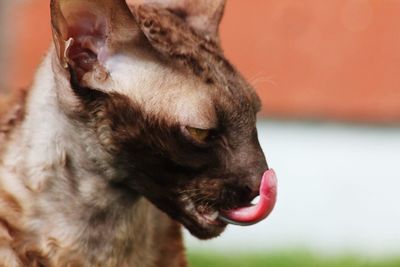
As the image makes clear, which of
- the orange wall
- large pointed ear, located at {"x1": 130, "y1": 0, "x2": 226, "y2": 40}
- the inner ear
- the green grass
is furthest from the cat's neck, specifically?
the orange wall

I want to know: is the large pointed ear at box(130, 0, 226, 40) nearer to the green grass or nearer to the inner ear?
the inner ear


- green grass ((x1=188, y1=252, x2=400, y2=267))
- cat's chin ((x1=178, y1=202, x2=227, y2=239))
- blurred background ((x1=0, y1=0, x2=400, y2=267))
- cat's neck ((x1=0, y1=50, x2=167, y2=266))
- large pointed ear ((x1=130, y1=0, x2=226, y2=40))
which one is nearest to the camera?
cat's chin ((x1=178, y1=202, x2=227, y2=239))

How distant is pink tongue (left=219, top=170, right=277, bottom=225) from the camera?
3.96 metres

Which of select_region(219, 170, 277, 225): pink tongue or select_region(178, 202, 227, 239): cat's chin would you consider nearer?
select_region(219, 170, 277, 225): pink tongue

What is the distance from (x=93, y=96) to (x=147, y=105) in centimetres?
18

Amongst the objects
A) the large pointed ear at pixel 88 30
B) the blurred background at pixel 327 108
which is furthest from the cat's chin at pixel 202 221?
the blurred background at pixel 327 108

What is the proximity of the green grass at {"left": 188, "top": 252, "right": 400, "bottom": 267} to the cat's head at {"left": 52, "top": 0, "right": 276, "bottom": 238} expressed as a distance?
2664 mm

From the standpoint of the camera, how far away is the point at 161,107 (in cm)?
398

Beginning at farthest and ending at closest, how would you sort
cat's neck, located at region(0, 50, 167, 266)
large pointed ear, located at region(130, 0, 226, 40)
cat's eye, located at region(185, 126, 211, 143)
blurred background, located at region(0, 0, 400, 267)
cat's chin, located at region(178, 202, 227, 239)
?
blurred background, located at region(0, 0, 400, 267)
large pointed ear, located at region(130, 0, 226, 40)
cat's neck, located at region(0, 50, 167, 266)
cat's chin, located at region(178, 202, 227, 239)
cat's eye, located at region(185, 126, 211, 143)

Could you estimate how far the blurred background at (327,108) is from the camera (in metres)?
7.77

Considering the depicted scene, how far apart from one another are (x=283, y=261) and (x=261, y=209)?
2.82 meters

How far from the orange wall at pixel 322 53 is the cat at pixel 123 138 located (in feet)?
11.6

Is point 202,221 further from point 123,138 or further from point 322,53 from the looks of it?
point 322,53

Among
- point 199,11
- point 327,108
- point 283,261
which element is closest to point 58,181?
point 199,11
